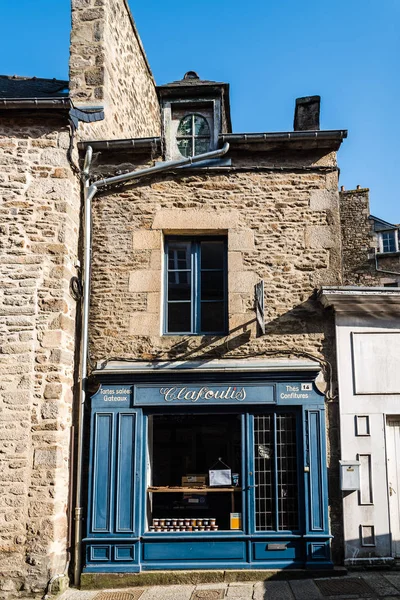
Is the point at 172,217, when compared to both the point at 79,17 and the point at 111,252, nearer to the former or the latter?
the point at 111,252

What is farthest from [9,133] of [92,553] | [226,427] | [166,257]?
[92,553]

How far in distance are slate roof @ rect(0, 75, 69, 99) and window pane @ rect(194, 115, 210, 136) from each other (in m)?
2.08

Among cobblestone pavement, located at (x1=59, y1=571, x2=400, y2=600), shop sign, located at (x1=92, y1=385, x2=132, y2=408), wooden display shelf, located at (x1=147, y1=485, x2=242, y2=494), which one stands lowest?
cobblestone pavement, located at (x1=59, y1=571, x2=400, y2=600)

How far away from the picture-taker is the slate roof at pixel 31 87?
9.31 m

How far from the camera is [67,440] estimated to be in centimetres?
738

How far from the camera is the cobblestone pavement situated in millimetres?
6449

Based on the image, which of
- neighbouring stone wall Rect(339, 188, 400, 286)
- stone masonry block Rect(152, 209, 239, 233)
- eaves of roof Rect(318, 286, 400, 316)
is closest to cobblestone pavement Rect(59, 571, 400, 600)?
eaves of roof Rect(318, 286, 400, 316)

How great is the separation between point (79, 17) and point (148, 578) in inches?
310

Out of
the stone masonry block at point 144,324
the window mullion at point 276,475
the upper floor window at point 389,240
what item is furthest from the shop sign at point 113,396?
the upper floor window at point 389,240

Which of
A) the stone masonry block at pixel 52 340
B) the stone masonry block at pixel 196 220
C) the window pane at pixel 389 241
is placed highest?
the window pane at pixel 389 241

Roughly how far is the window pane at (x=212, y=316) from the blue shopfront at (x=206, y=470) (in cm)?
71

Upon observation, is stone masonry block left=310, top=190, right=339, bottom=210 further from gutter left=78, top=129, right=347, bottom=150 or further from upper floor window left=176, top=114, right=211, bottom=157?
upper floor window left=176, top=114, right=211, bottom=157

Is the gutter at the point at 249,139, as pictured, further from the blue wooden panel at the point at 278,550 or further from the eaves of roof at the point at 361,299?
the blue wooden panel at the point at 278,550

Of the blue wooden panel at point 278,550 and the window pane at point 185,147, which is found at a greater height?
the window pane at point 185,147
